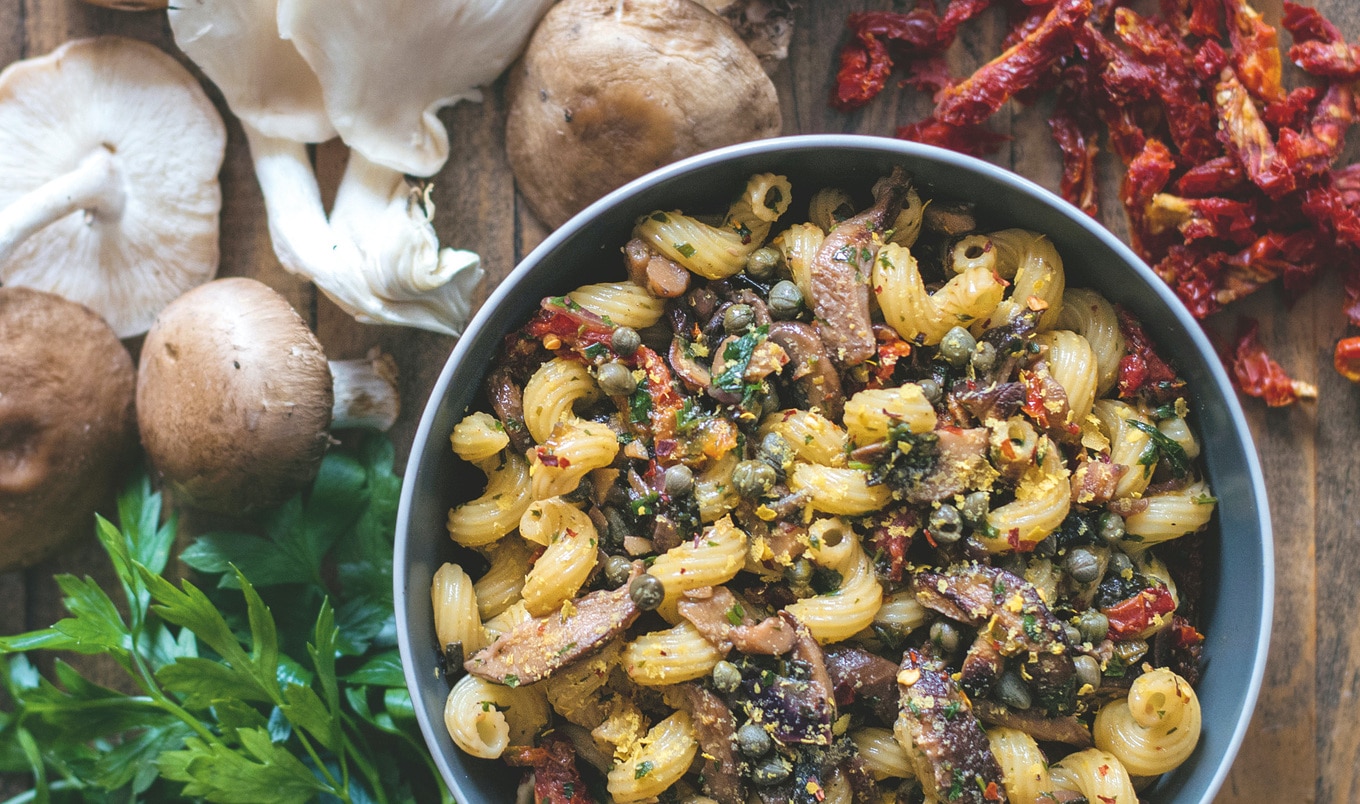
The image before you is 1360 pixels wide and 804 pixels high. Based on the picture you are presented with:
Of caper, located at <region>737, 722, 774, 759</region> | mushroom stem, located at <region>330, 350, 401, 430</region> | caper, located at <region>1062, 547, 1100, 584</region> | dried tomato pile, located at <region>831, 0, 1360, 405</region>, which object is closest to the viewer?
caper, located at <region>737, 722, 774, 759</region>

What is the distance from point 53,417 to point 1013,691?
9.47 ft

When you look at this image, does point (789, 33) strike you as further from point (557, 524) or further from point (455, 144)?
point (557, 524)

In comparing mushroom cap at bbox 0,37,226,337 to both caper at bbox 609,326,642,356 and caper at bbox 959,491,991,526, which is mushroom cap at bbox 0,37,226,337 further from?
caper at bbox 959,491,991,526

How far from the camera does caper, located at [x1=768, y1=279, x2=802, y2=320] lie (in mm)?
2530

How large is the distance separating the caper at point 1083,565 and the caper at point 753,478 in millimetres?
772

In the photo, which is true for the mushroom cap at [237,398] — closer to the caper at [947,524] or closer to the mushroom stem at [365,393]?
the mushroom stem at [365,393]

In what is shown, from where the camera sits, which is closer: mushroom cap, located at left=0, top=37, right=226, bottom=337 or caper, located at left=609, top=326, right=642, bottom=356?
caper, located at left=609, top=326, right=642, bottom=356

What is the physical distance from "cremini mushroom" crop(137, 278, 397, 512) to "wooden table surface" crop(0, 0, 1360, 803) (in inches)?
13.2

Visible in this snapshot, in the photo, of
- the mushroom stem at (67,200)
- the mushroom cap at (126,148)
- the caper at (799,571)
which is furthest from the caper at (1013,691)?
the mushroom stem at (67,200)

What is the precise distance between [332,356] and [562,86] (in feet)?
3.87

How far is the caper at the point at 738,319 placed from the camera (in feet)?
8.24

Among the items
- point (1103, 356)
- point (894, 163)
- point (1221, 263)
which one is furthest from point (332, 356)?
point (1221, 263)

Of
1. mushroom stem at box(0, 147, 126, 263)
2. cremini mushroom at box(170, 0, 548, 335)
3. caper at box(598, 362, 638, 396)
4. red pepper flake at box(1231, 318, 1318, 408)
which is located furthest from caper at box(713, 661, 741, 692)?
mushroom stem at box(0, 147, 126, 263)

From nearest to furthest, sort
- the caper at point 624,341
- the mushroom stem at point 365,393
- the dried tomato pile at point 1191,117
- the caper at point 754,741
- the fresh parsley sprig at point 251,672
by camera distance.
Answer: the caper at point 754,741 → the caper at point 624,341 → the fresh parsley sprig at point 251,672 → the dried tomato pile at point 1191,117 → the mushroom stem at point 365,393
